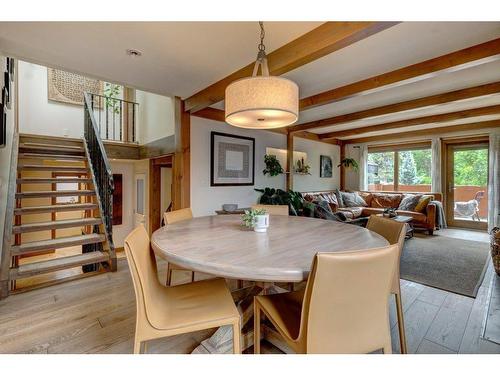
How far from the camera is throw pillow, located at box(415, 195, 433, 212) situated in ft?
16.7

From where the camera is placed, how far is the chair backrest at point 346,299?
0.89 m

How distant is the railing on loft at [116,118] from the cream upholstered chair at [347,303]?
5.10 metres

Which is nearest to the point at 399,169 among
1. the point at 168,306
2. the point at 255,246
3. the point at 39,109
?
the point at 255,246

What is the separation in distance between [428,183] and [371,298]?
631 cm

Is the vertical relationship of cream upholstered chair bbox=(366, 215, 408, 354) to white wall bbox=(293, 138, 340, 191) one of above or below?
below

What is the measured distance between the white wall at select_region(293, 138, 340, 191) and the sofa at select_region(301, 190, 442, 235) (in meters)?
0.33

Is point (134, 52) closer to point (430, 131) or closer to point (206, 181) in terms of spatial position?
point (206, 181)

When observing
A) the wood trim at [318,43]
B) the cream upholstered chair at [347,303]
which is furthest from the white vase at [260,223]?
the wood trim at [318,43]

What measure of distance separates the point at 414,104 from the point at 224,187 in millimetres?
3217

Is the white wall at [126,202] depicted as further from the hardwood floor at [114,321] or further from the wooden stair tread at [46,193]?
the hardwood floor at [114,321]

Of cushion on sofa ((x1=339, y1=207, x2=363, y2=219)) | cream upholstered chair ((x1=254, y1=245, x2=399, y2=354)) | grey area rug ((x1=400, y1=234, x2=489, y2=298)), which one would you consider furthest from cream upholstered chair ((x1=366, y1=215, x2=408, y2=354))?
cushion on sofa ((x1=339, y1=207, x2=363, y2=219))

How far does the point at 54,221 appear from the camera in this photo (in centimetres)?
290

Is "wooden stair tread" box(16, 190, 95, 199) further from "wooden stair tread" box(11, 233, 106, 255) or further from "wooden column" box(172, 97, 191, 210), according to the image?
"wooden column" box(172, 97, 191, 210)

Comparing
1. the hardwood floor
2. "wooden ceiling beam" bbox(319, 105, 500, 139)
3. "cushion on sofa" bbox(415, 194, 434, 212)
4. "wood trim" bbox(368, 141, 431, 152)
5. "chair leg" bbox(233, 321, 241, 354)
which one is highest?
"wooden ceiling beam" bbox(319, 105, 500, 139)
